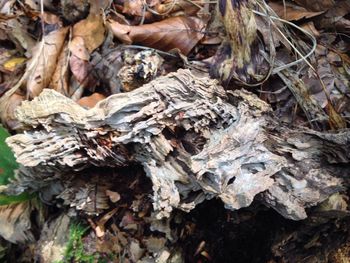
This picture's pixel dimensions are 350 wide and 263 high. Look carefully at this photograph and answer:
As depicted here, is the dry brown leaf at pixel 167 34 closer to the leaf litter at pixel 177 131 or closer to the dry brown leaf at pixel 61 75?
the leaf litter at pixel 177 131

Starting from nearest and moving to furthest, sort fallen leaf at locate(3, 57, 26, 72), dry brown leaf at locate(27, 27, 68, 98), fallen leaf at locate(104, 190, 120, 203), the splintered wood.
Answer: the splintered wood, fallen leaf at locate(104, 190, 120, 203), dry brown leaf at locate(27, 27, 68, 98), fallen leaf at locate(3, 57, 26, 72)

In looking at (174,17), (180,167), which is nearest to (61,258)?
(180,167)

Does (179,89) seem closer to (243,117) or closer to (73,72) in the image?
(243,117)

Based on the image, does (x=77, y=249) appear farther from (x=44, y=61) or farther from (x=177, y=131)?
(x=44, y=61)

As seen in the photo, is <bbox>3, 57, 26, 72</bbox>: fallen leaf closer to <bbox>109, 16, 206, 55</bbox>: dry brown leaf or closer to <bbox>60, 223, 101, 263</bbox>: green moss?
<bbox>109, 16, 206, 55</bbox>: dry brown leaf

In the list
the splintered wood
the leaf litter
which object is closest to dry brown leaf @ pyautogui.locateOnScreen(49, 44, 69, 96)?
the leaf litter

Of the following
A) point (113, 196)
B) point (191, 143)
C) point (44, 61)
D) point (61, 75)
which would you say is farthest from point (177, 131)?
point (44, 61)

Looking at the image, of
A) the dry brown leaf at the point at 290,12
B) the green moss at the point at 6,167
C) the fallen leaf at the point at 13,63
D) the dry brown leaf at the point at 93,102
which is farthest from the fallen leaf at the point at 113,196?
the dry brown leaf at the point at 290,12
